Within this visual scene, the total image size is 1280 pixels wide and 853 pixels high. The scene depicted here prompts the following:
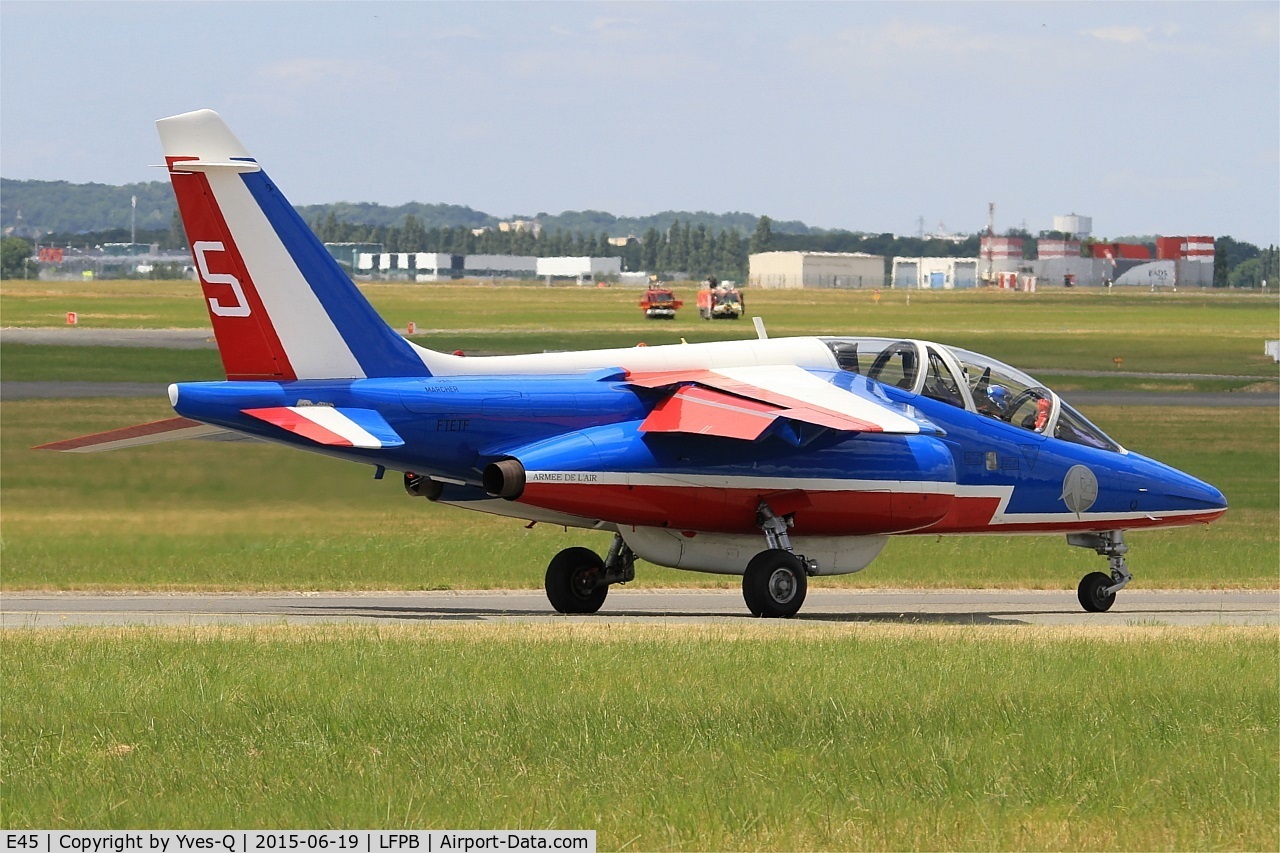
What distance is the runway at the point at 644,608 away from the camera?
1992 centimetres

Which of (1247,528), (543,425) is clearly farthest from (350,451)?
(1247,528)

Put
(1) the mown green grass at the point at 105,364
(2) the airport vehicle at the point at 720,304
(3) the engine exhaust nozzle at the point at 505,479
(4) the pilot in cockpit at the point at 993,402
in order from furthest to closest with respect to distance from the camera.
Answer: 1. (2) the airport vehicle at the point at 720,304
2. (1) the mown green grass at the point at 105,364
3. (4) the pilot in cockpit at the point at 993,402
4. (3) the engine exhaust nozzle at the point at 505,479

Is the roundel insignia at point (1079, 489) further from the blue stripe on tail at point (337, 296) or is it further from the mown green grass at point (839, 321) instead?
the mown green grass at point (839, 321)

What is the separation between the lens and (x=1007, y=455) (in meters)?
21.6

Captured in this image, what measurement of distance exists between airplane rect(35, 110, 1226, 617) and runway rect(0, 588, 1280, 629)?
2.68 ft

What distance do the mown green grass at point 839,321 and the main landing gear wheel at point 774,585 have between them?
4533 cm

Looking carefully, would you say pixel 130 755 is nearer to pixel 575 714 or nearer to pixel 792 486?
pixel 575 714

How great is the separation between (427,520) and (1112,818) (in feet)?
76.2

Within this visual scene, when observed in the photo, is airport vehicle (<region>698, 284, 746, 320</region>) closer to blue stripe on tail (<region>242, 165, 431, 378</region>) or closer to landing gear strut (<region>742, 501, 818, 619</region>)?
landing gear strut (<region>742, 501, 818, 619</region>)

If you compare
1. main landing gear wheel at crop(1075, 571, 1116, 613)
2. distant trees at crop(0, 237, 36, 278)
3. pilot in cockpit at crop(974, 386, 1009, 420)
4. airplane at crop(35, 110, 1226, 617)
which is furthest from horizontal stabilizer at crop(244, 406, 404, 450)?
distant trees at crop(0, 237, 36, 278)

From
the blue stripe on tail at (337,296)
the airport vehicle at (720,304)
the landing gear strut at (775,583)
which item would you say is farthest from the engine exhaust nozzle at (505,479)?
the airport vehicle at (720,304)

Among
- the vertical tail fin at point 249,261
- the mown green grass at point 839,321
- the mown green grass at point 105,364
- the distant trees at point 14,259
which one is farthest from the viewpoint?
the distant trees at point 14,259

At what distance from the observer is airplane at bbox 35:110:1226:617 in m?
19.1

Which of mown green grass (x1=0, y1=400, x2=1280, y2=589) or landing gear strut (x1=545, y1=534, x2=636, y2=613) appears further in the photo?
mown green grass (x1=0, y1=400, x2=1280, y2=589)
